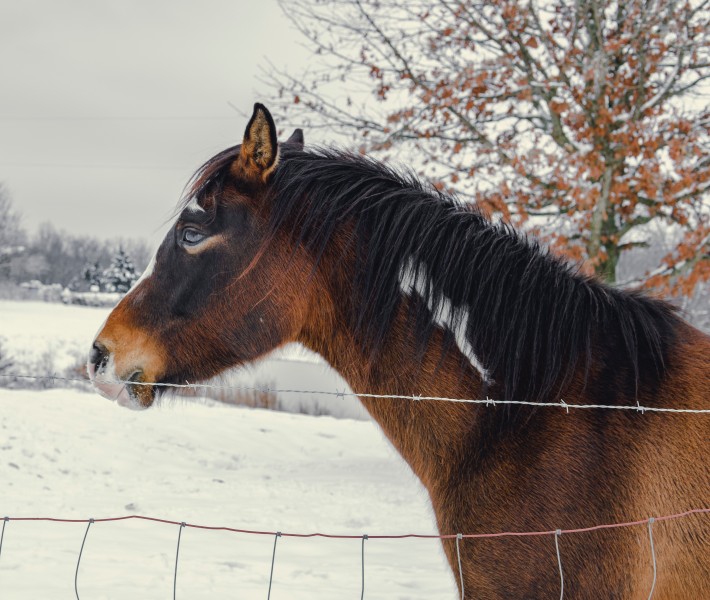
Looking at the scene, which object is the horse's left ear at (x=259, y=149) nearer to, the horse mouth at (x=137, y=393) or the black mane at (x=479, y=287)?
the black mane at (x=479, y=287)

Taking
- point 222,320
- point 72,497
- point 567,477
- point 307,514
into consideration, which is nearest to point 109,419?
point 72,497

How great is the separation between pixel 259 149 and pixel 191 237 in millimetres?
417

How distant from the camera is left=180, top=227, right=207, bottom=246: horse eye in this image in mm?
2508

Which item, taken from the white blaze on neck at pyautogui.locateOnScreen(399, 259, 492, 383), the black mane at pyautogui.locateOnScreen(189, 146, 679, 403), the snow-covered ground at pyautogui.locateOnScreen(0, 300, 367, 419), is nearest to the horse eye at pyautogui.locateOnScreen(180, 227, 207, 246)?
Result: the black mane at pyautogui.locateOnScreen(189, 146, 679, 403)

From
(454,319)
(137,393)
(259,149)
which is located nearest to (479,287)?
(454,319)

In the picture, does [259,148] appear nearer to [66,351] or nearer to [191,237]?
[191,237]

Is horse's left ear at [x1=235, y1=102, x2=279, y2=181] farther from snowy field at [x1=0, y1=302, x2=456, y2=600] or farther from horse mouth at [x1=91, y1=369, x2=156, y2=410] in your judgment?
snowy field at [x1=0, y1=302, x2=456, y2=600]

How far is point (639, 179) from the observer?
671cm

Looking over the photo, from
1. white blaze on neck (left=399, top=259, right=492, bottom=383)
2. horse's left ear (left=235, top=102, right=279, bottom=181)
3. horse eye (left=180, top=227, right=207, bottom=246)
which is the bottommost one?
white blaze on neck (left=399, top=259, right=492, bottom=383)

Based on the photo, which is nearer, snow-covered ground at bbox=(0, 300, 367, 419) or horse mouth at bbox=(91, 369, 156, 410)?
horse mouth at bbox=(91, 369, 156, 410)

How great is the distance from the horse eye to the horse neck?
494 millimetres

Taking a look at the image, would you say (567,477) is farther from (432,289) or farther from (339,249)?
(339,249)

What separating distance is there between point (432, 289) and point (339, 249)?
0.38 metres

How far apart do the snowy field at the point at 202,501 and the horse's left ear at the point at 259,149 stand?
1.03 m
